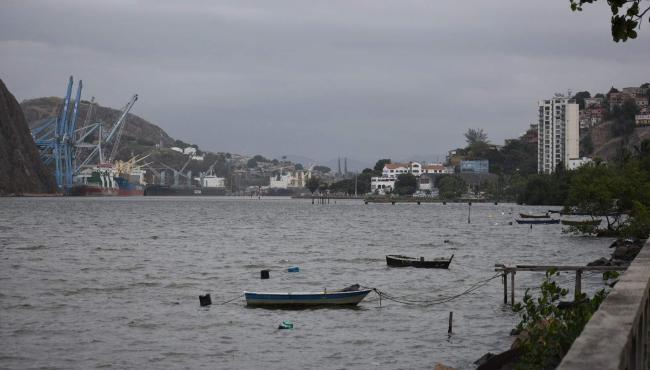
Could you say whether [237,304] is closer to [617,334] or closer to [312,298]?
[312,298]

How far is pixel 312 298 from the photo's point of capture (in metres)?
35.5

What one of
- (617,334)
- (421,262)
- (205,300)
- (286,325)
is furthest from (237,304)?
(617,334)

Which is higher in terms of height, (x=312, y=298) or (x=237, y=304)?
(x=312, y=298)

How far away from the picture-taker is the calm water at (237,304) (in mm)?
26500

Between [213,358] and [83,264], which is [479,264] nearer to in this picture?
[83,264]

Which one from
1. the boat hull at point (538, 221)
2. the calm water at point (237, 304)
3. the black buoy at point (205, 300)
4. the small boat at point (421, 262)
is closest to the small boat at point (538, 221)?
the boat hull at point (538, 221)

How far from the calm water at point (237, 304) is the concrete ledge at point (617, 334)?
15.9 m

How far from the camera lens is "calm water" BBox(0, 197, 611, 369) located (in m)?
26.5

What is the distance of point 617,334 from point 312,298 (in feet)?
95.7

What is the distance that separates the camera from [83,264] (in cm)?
5888

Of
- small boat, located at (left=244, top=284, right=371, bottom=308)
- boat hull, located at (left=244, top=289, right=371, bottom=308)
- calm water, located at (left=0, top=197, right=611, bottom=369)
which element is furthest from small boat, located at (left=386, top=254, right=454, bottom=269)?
boat hull, located at (left=244, top=289, right=371, bottom=308)

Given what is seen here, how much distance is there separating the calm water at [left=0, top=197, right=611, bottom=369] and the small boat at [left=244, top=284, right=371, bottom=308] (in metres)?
0.58

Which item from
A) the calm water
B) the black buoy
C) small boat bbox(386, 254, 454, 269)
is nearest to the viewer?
the calm water

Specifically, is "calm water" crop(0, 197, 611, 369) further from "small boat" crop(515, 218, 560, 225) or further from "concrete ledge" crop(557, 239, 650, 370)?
"small boat" crop(515, 218, 560, 225)
